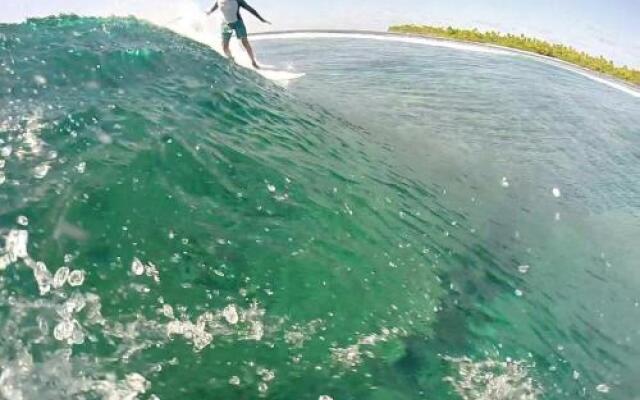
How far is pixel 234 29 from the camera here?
1273cm

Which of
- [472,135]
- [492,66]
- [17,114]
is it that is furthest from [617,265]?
[492,66]

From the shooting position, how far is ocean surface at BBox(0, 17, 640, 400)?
4.54 m

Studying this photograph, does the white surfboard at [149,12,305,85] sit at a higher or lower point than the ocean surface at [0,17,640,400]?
higher

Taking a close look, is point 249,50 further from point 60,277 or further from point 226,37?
point 60,277

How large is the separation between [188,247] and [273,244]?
0.85 m

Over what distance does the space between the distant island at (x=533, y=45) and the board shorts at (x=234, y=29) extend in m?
8.31

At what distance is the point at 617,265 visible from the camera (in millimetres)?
7910

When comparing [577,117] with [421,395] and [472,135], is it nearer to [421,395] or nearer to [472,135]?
[472,135]

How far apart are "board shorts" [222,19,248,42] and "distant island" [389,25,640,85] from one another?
A: 27.3 ft

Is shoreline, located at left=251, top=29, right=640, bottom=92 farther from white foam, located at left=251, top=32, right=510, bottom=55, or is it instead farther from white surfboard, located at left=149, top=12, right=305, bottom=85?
white surfboard, located at left=149, top=12, right=305, bottom=85

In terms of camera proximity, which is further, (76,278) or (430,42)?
(430,42)

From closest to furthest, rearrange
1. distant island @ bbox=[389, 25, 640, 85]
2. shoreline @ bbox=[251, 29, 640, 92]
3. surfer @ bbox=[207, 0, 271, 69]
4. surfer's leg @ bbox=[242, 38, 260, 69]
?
surfer @ bbox=[207, 0, 271, 69] → surfer's leg @ bbox=[242, 38, 260, 69] → shoreline @ bbox=[251, 29, 640, 92] → distant island @ bbox=[389, 25, 640, 85]

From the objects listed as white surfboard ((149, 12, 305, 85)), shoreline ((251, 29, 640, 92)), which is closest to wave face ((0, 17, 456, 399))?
white surfboard ((149, 12, 305, 85))

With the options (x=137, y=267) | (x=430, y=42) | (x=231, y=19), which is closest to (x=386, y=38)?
(x=430, y=42)
